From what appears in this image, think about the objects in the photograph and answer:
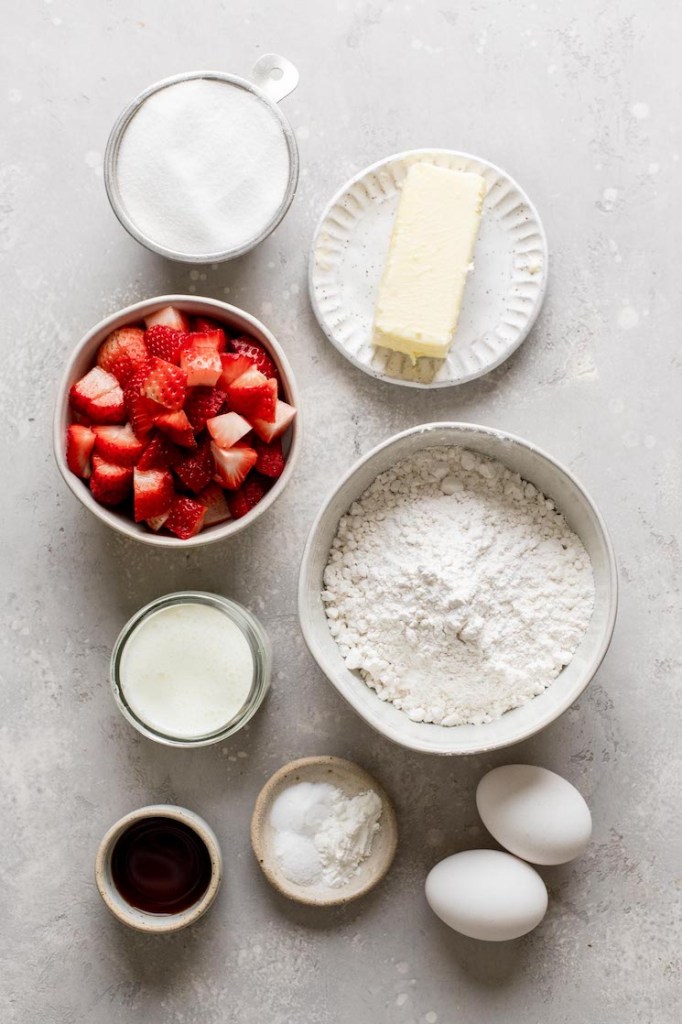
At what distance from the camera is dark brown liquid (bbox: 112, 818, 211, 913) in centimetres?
148

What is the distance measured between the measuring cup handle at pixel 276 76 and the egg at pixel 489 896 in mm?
1350

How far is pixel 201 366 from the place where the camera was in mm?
1321

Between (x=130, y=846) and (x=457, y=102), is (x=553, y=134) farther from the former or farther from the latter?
(x=130, y=846)

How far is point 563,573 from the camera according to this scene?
1.39 metres

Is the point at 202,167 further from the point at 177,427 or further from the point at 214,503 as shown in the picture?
the point at 214,503

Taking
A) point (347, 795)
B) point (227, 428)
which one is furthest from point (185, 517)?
point (347, 795)

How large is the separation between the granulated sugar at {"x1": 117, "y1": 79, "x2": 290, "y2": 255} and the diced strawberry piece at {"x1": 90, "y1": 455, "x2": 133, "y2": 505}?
14.6 inches

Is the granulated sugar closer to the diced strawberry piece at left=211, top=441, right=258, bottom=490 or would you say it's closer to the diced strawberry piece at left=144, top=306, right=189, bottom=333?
the diced strawberry piece at left=144, top=306, right=189, bottom=333

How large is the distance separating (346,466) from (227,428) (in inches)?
11.1

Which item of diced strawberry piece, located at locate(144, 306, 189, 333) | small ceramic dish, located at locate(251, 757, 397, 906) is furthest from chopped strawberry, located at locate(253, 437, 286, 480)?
small ceramic dish, located at locate(251, 757, 397, 906)

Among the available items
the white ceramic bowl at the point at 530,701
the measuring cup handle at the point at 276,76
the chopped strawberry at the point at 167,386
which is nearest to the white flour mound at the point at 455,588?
the white ceramic bowl at the point at 530,701

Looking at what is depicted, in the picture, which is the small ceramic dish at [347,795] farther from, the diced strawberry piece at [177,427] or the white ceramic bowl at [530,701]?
the diced strawberry piece at [177,427]

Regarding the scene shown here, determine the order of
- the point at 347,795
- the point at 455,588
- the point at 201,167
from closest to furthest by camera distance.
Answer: the point at 455,588
the point at 201,167
the point at 347,795

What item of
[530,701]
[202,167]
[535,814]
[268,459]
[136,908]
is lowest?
[136,908]
